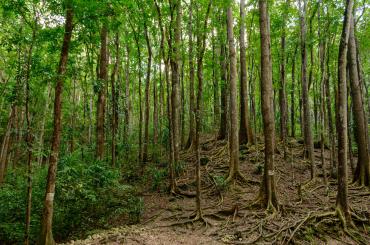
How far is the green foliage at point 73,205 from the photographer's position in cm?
822

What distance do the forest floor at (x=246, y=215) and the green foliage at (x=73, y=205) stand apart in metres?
1.16

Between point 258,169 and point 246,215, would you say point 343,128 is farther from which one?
point 258,169

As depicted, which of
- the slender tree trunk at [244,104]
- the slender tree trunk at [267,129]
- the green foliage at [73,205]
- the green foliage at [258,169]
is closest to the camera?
the slender tree trunk at [267,129]

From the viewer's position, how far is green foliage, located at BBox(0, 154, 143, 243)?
27.0ft

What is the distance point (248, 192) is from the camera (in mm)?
9836

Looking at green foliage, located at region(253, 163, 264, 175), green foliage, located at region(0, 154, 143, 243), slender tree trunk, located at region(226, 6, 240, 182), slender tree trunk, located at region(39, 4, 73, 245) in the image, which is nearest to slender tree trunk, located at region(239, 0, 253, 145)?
slender tree trunk, located at region(226, 6, 240, 182)

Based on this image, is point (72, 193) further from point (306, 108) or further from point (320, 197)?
point (306, 108)

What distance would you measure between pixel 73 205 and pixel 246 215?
5.17 metres

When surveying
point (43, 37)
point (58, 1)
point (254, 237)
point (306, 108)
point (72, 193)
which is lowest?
point (254, 237)

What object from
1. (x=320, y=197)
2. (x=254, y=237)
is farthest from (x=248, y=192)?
(x=254, y=237)

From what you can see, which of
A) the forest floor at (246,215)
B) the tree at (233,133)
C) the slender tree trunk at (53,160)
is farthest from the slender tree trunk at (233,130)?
the slender tree trunk at (53,160)

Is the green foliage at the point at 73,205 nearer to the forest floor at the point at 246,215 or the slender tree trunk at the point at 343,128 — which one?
the forest floor at the point at 246,215

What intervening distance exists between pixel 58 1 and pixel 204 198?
7749 mm

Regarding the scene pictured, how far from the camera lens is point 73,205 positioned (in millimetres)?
8336
